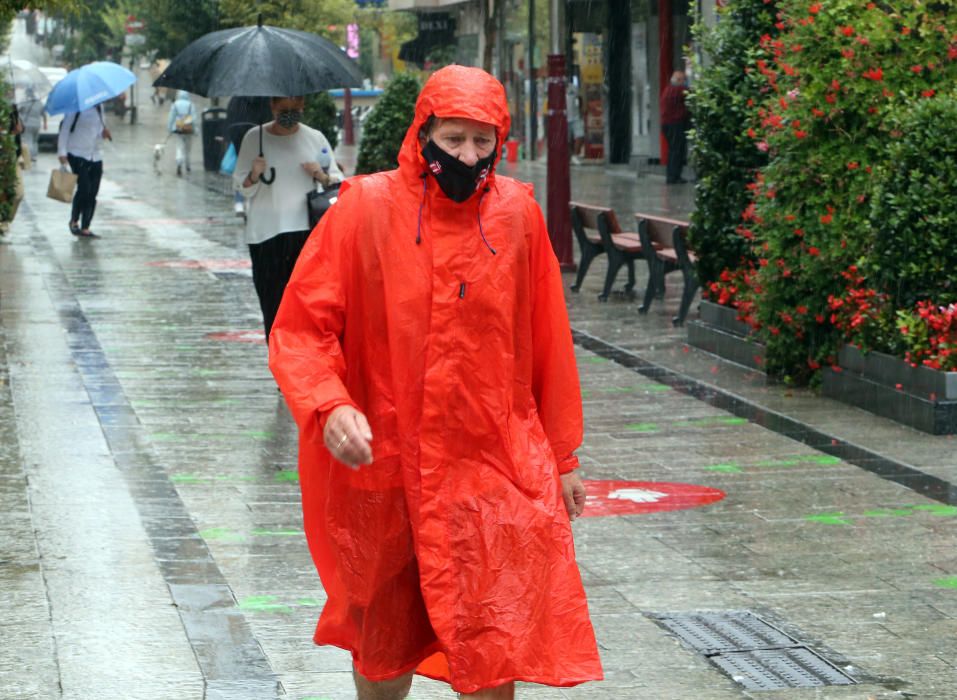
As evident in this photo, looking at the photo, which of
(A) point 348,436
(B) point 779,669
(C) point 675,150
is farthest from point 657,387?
(C) point 675,150

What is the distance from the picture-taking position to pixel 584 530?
7066mm

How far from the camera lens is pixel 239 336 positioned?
12.7 m

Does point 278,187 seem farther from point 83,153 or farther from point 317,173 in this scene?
point 83,153

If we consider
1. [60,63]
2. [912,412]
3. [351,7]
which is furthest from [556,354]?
[60,63]

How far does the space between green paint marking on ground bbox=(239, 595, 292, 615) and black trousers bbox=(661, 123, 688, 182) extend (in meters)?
23.8

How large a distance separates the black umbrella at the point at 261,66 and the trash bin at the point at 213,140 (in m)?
23.1

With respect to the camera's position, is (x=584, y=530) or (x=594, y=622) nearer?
(x=594, y=622)

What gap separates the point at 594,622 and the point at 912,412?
152 inches

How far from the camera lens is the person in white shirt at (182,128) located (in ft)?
113

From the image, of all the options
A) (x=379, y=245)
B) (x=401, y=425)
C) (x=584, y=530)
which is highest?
(x=379, y=245)

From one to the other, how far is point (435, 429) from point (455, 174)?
564 mm

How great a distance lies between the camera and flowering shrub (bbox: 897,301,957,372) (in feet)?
29.5

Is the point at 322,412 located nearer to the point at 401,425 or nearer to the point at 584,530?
the point at 401,425

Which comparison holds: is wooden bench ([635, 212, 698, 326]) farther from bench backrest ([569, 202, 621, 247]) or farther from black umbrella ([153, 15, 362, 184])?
black umbrella ([153, 15, 362, 184])
